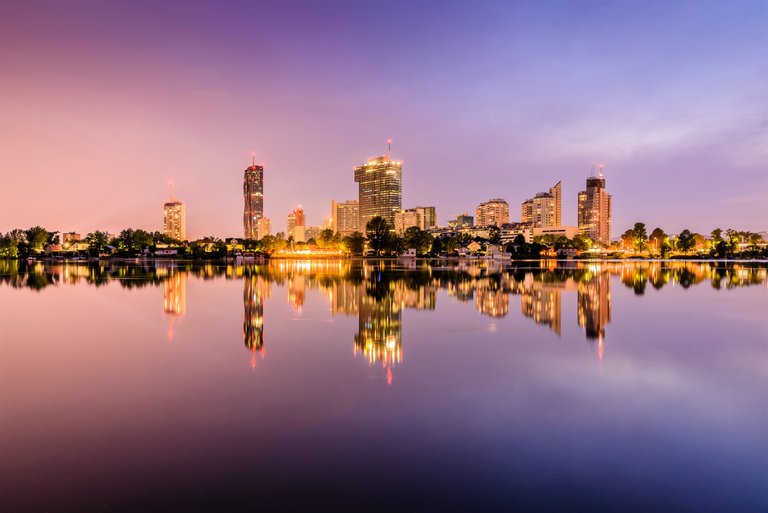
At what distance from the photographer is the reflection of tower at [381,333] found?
1359 centimetres

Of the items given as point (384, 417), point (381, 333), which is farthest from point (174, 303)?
point (384, 417)

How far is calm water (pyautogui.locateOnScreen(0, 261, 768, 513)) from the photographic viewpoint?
6172 mm

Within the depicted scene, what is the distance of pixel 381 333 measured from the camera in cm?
1725

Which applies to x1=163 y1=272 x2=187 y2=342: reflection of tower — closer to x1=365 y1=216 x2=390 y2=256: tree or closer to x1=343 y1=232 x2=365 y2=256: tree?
x1=365 y1=216 x2=390 y2=256: tree

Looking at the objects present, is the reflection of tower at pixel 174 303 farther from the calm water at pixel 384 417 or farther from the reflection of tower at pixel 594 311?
the reflection of tower at pixel 594 311

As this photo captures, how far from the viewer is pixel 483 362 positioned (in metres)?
13.0

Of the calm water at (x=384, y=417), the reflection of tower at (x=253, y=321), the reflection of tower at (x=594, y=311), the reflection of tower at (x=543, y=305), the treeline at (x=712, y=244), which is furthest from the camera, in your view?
the treeline at (x=712, y=244)

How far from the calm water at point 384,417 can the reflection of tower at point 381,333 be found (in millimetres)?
147

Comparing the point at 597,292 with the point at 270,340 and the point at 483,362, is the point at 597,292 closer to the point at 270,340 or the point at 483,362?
the point at 483,362

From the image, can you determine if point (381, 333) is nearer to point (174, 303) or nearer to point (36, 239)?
point (174, 303)

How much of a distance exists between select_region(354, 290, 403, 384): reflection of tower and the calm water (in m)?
0.15

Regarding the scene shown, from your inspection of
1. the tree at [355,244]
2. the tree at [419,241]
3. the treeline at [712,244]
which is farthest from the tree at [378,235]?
the treeline at [712,244]

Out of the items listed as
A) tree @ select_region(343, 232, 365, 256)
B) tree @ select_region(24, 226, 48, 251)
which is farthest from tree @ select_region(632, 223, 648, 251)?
tree @ select_region(24, 226, 48, 251)

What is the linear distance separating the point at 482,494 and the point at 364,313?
51.9 ft
